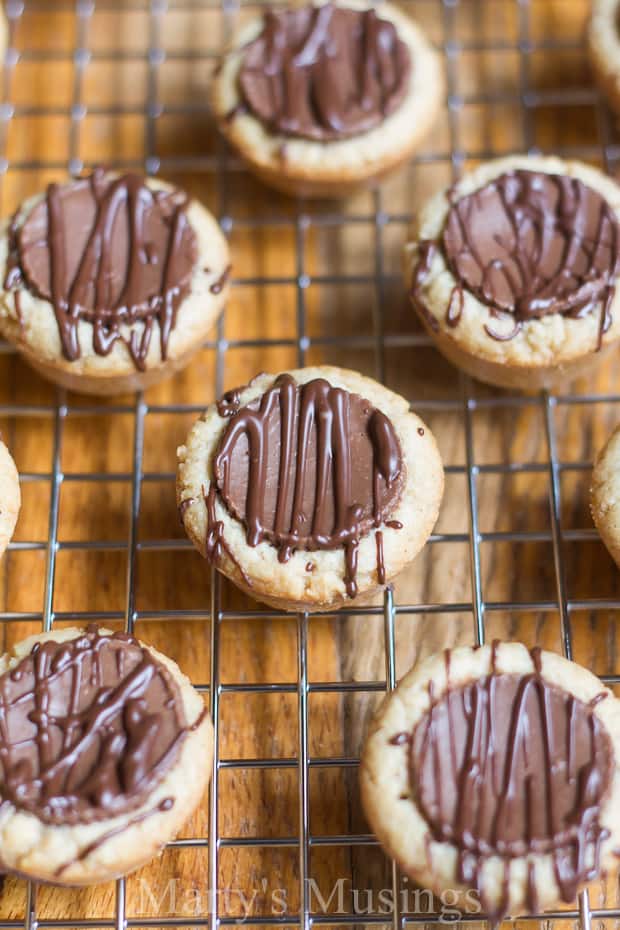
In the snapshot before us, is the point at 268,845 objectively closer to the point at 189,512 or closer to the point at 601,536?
the point at 189,512

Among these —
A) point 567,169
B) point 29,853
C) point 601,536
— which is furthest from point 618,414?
point 29,853

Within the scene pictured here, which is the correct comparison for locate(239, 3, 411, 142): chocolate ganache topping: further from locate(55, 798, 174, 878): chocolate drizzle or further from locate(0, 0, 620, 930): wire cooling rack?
locate(55, 798, 174, 878): chocolate drizzle

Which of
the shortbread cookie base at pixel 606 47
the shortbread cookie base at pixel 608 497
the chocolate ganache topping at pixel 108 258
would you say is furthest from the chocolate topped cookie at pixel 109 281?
the shortbread cookie base at pixel 606 47

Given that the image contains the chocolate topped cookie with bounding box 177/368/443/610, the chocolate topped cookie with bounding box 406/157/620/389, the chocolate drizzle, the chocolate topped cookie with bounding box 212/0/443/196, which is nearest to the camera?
the chocolate drizzle

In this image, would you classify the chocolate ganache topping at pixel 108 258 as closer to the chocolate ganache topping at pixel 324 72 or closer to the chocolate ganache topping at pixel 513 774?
the chocolate ganache topping at pixel 324 72

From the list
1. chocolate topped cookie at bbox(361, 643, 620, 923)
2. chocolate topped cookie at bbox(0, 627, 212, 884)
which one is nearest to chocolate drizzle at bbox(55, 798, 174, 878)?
chocolate topped cookie at bbox(0, 627, 212, 884)

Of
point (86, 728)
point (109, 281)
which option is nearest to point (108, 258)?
point (109, 281)

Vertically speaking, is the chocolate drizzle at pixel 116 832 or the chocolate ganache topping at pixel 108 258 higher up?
the chocolate ganache topping at pixel 108 258
